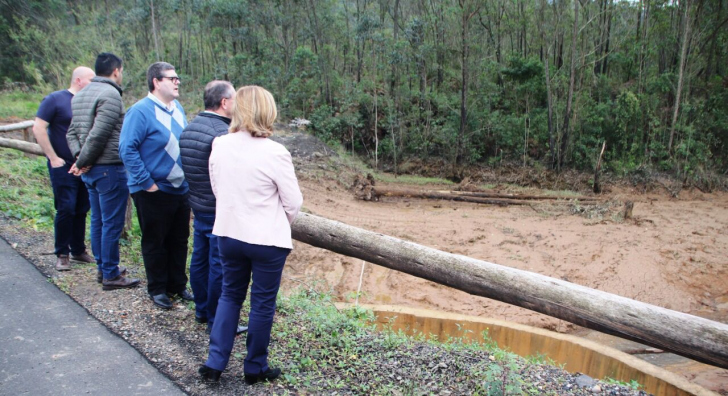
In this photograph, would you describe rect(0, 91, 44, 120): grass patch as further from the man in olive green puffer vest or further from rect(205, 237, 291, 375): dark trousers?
rect(205, 237, 291, 375): dark trousers

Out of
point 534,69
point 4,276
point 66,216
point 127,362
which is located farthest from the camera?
point 534,69

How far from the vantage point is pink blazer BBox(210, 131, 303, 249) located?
2795 mm

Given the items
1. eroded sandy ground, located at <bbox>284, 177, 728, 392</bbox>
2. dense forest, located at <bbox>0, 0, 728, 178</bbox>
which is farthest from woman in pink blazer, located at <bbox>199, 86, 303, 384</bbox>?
dense forest, located at <bbox>0, 0, 728, 178</bbox>

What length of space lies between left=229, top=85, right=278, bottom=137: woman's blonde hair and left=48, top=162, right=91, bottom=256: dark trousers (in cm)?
290

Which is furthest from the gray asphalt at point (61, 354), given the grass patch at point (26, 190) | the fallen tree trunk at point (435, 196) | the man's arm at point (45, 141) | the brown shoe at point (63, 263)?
the fallen tree trunk at point (435, 196)

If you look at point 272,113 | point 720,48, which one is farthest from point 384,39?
point 272,113

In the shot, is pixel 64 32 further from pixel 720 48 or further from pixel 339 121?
pixel 720 48

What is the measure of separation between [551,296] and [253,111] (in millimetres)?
1947

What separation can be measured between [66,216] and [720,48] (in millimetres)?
21944

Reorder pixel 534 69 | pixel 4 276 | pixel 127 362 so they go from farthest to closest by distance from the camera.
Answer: pixel 534 69 → pixel 4 276 → pixel 127 362

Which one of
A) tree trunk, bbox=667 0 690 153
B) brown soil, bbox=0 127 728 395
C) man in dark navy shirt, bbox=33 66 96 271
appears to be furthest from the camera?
tree trunk, bbox=667 0 690 153

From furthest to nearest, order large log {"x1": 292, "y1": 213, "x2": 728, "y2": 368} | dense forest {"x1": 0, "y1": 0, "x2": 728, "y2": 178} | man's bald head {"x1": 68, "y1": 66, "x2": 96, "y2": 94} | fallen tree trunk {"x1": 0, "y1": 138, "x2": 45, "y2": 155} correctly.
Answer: dense forest {"x1": 0, "y1": 0, "x2": 728, "y2": 178}, fallen tree trunk {"x1": 0, "y1": 138, "x2": 45, "y2": 155}, man's bald head {"x1": 68, "y1": 66, "x2": 96, "y2": 94}, large log {"x1": 292, "y1": 213, "x2": 728, "y2": 368}

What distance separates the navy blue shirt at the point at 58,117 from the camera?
473cm

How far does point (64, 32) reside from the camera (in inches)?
1006
